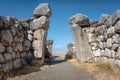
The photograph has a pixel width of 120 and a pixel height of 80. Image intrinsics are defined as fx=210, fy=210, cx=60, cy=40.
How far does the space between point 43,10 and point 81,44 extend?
145 inches

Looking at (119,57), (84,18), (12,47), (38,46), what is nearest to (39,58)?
(38,46)

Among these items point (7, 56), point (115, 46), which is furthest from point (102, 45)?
point (7, 56)

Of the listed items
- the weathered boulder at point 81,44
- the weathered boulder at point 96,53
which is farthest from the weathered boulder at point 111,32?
the weathered boulder at point 81,44

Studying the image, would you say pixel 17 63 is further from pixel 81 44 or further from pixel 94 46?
pixel 94 46

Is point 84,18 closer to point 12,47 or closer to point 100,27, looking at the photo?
point 100,27

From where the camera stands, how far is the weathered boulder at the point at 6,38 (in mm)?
9658

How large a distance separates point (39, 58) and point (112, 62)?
507cm

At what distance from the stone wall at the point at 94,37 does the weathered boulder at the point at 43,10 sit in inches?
82.0

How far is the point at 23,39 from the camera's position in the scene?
1301 cm

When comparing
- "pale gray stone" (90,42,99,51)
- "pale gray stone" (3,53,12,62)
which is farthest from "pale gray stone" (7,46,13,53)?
"pale gray stone" (90,42,99,51)

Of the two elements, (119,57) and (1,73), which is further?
(119,57)

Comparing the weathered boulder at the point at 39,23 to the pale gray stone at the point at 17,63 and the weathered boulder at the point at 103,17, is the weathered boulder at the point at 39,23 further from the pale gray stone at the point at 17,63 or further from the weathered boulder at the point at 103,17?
the weathered boulder at the point at 103,17

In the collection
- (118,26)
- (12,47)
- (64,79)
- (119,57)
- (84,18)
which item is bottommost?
(64,79)

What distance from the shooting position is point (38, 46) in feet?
46.3
